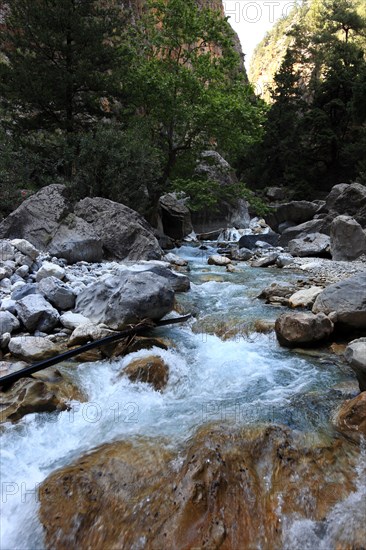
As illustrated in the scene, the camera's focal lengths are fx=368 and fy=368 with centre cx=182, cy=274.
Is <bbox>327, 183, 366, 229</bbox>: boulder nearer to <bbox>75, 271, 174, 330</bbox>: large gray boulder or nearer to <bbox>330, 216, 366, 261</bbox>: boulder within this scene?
<bbox>330, 216, 366, 261</bbox>: boulder

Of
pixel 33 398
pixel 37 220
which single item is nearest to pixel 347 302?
pixel 33 398

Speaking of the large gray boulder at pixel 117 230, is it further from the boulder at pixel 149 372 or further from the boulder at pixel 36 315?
the boulder at pixel 149 372

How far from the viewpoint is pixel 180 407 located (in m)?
3.55

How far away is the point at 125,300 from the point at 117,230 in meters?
5.20

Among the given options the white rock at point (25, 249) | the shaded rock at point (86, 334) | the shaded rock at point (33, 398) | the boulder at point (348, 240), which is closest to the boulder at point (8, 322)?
the shaded rock at point (86, 334)

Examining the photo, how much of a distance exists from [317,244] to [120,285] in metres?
9.70

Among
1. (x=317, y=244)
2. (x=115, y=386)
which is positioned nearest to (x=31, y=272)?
(x=115, y=386)

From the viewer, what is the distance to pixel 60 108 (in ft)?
43.4

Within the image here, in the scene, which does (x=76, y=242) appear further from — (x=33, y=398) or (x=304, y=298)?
(x=33, y=398)

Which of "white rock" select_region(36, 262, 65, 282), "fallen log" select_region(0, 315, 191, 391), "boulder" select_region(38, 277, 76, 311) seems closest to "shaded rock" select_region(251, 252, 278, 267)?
"fallen log" select_region(0, 315, 191, 391)

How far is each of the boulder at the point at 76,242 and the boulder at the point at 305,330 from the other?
5299 mm

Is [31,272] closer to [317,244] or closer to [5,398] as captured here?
[5,398]

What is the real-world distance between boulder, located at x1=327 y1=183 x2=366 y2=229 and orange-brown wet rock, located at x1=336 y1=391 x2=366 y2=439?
13252 millimetres

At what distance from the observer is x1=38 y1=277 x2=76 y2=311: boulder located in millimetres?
5410
